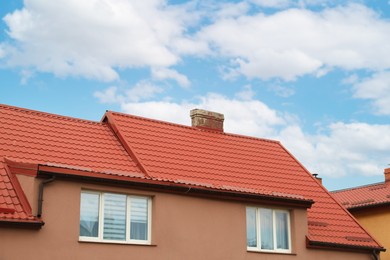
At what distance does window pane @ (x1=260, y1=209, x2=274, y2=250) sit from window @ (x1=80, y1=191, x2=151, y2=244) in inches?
165

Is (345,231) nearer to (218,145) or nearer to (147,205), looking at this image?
(218,145)

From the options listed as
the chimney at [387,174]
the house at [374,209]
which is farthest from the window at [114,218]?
the chimney at [387,174]

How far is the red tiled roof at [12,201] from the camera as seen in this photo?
14680mm

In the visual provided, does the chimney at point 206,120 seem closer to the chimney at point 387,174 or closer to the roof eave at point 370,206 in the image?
the roof eave at point 370,206

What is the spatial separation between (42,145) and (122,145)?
2940mm

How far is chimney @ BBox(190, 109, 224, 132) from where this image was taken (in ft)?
80.3

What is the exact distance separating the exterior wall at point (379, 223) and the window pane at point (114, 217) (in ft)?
49.7

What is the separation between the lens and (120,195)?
56.5 ft

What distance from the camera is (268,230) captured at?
791 inches

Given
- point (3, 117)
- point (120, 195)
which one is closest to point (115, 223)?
point (120, 195)

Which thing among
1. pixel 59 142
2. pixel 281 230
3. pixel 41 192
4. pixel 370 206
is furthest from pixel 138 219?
pixel 370 206

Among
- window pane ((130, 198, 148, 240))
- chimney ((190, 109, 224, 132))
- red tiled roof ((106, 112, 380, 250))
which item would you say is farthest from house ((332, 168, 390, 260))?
window pane ((130, 198, 148, 240))

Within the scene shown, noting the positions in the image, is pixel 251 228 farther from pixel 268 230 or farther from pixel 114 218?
pixel 114 218

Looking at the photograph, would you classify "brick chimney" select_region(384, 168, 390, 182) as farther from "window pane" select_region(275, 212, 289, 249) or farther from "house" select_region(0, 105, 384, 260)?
"window pane" select_region(275, 212, 289, 249)
